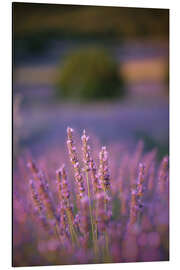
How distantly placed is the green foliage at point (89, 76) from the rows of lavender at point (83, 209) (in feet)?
1.01

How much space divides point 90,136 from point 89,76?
0.42 m

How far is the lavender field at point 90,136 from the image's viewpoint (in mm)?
3184

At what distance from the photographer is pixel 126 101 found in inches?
135

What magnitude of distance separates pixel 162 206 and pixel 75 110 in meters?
0.91

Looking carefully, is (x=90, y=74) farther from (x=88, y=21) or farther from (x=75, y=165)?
(x=75, y=165)

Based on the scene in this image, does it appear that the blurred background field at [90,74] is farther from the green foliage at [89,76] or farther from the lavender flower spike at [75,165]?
the lavender flower spike at [75,165]

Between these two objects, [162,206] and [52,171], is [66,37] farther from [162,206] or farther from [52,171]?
[162,206]

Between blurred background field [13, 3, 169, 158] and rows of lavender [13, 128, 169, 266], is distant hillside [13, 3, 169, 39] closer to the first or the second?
blurred background field [13, 3, 169, 158]

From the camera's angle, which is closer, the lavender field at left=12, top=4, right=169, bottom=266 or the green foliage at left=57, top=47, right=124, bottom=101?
the lavender field at left=12, top=4, right=169, bottom=266

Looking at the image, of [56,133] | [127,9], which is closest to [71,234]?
[56,133]

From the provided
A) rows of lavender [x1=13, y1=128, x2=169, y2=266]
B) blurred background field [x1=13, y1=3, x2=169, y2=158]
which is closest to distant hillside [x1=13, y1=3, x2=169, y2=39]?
blurred background field [x1=13, y1=3, x2=169, y2=158]

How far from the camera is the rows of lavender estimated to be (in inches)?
124

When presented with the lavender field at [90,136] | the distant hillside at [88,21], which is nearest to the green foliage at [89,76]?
the lavender field at [90,136]
